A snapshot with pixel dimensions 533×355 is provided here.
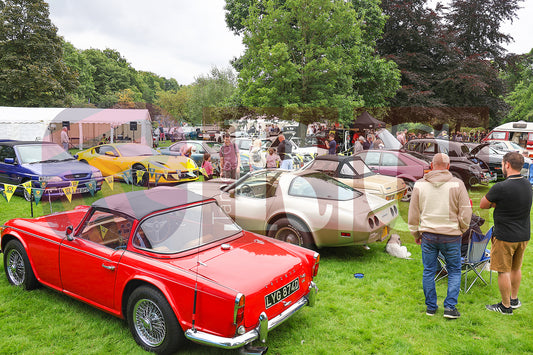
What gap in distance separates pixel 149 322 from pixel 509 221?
4049mm

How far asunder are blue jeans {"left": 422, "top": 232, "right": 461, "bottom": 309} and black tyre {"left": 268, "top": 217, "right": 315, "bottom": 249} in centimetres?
186

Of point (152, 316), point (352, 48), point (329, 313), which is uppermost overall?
point (352, 48)

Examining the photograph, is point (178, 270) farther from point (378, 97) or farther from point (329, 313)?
point (378, 97)

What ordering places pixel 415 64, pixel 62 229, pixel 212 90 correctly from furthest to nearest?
pixel 212 90 < pixel 415 64 < pixel 62 229

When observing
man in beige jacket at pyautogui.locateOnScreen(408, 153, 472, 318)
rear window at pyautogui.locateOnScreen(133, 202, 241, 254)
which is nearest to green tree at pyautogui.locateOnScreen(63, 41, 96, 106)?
rear window at pyautogui.locateOnScreen(133, 202, 241, 254)

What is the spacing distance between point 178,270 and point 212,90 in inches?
1729

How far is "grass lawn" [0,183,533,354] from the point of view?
3588 millimetres

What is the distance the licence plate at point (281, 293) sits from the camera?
333 cm

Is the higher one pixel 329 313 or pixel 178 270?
pixel 178 270

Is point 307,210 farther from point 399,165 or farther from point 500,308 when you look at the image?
point 399,165

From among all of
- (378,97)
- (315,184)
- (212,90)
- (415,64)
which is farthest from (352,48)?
(212,90)

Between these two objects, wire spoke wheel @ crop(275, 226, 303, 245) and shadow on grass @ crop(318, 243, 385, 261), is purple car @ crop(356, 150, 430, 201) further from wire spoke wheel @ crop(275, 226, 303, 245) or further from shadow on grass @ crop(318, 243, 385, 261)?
wire spoke wheel @ crop(275, 226, 303, 245)

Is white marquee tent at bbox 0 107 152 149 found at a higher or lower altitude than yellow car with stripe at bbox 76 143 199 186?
higher

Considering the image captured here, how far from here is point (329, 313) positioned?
430cm
